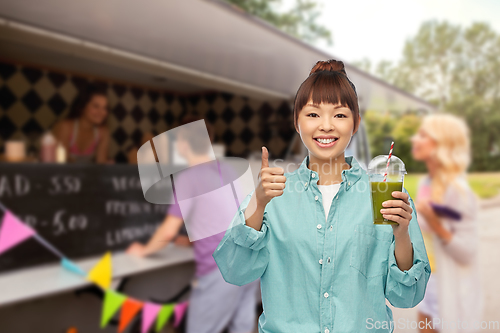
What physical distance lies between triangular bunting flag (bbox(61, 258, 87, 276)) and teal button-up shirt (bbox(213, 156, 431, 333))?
1.23m

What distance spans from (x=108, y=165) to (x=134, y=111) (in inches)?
90.2

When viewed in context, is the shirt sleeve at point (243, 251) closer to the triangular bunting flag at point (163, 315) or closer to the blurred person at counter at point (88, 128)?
the triangular bunting flag at point (163, 315)

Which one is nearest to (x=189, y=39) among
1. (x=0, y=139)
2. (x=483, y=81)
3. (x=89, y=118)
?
(x=89, y=118)

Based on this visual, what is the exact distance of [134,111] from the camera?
3932 millimetres

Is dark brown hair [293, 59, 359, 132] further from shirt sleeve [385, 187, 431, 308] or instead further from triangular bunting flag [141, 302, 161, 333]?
triangular bunting flag [141, 302, 161, 333]

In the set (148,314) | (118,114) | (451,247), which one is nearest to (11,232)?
(148,314)

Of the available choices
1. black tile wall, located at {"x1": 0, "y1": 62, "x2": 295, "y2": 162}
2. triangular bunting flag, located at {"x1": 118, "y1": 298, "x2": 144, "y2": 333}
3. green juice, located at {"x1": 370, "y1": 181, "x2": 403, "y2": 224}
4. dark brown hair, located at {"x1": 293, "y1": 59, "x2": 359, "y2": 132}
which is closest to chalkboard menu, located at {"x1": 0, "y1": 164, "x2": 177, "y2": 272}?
triangular bunting flag, located at {"x1": 118, "y1": 298, "x2": 144, "y2": 333}

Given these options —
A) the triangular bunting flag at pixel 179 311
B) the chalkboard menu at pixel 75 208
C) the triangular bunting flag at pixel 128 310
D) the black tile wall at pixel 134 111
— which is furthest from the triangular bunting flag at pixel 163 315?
the black tile wall at pixel 134 111

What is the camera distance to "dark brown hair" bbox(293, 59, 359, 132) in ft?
1.83

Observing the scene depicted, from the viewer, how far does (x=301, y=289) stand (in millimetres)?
563

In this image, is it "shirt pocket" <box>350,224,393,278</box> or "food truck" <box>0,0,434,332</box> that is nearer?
"shirt pocket" <box>350,224,393,278</box>

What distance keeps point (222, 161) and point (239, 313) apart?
4.13 feet

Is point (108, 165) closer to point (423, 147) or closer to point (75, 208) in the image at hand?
point (75, 208)

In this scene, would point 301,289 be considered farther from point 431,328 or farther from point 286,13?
point 286,13
